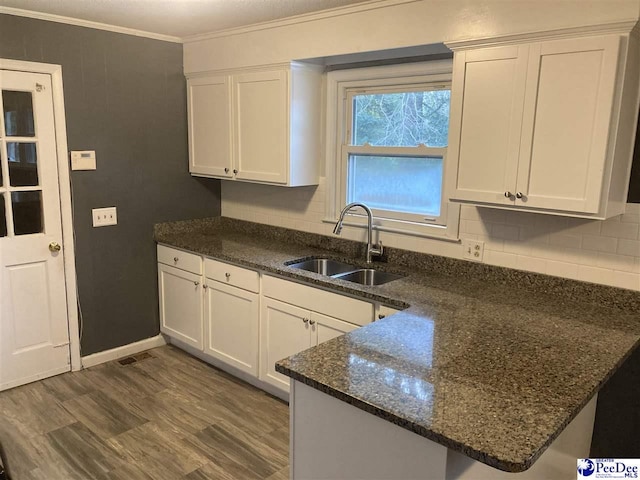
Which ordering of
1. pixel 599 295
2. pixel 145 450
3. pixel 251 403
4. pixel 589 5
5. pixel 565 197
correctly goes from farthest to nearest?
pixel 251 403 < pixel 145 450 < pixel 599 295 < pixel 565 197 < pixel 589 5

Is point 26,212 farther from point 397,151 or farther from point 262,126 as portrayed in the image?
point 397,151

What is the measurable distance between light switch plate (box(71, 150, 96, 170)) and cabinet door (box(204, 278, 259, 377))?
1096 mm

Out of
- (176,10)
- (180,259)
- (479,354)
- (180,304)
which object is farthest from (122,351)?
(479,354)

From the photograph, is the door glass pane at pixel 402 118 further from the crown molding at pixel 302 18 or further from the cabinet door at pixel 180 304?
the cabinet door at pixel 180 304

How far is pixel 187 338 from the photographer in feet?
12.1

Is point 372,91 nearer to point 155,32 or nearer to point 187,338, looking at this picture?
point 155,32

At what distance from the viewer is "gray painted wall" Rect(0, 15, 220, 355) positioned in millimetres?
3242

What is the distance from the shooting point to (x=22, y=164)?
3121mm

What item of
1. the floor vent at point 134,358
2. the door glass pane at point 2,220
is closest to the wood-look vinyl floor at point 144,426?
the floor vent at point 134,358

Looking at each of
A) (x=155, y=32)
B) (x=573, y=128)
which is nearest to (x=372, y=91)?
(x=573, y=128)

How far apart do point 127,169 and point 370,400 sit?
278 cm

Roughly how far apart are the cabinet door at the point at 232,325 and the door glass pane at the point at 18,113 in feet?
4.77

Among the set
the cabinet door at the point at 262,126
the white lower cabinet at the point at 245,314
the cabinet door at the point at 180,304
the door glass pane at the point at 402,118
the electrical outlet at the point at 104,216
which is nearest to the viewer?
the white lower cabinet at the point at 245,314

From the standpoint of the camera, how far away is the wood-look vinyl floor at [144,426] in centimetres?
250
